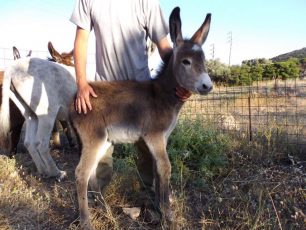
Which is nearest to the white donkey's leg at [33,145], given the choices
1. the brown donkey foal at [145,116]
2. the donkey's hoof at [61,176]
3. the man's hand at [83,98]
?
the donkey's hoof at [61,176]

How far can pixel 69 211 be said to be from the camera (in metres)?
3.56

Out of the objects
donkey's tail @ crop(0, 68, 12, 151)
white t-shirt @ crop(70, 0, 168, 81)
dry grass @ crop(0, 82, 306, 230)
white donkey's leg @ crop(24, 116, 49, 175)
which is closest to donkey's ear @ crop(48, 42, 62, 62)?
white donkey's leg @ crop(24, 116, 49, 175)

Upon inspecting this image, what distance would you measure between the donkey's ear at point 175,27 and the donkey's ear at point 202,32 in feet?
0.41

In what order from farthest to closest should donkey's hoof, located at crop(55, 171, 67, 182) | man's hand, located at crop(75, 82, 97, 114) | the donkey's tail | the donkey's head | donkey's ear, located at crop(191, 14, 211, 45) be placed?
donkey's hoof, located at crop(55, 171, 67, 182) < the donkey's tail < donkey's ear, located at crop(191, 14, 211, 45) < man's hand, located at crop(75, 82, 97, 114) < the donkey's head

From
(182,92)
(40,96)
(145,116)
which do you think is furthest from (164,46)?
(40,96)

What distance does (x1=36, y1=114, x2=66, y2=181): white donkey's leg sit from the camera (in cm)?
477

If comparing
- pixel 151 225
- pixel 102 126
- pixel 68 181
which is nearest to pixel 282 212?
pixel 151 225

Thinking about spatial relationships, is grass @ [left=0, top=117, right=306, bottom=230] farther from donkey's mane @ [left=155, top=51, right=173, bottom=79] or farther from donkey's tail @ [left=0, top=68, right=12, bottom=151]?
donkey's mane @ [left=155, top=51, right=173, bottom=79]

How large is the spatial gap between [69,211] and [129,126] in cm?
112

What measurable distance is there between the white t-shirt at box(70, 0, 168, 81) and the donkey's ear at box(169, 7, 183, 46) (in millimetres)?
105

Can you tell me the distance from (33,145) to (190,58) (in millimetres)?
2836

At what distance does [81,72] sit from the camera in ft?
10.3

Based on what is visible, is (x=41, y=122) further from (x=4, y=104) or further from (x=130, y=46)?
(x=130, y=46)

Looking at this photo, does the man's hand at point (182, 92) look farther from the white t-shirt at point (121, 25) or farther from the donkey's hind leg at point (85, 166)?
the donkey's hind leg at point (85, 166)
